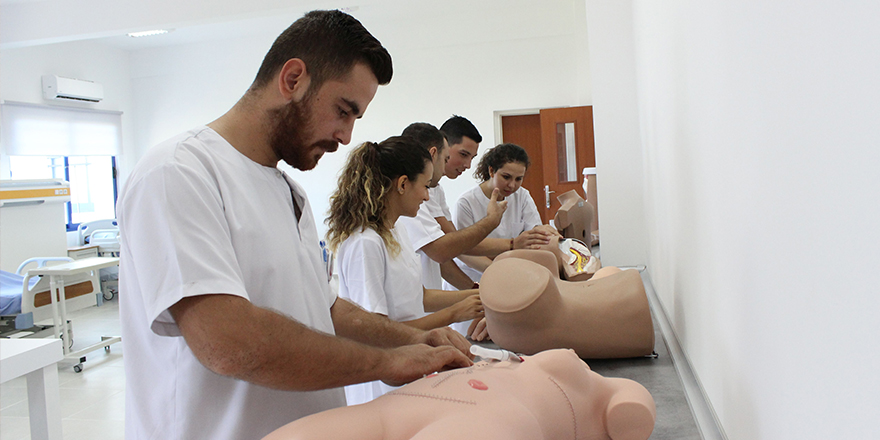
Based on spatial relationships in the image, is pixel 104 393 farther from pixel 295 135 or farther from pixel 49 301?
pixel 295 135

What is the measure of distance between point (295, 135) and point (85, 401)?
14.5 feet

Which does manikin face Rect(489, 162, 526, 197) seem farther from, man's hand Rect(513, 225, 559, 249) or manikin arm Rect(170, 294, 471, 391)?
manikin arm Rect(170, 294, 471, 391)

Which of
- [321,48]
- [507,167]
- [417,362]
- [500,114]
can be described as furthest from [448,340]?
[500,114]

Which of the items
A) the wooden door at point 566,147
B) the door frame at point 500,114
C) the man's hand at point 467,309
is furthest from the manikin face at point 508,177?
the door frame at point 500,114

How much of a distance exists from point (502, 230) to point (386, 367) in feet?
8.22

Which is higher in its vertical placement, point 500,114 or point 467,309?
point 500,114

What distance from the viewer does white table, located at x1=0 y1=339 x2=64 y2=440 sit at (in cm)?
202

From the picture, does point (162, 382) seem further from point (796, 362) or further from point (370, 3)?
point (370, 3)

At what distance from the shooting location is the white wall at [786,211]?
491mm

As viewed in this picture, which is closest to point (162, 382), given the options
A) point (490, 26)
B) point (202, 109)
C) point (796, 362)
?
point (796, 362)

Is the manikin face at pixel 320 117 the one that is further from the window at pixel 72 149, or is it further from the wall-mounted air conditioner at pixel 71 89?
the wall-mounted air conditioner at pixel 71 89

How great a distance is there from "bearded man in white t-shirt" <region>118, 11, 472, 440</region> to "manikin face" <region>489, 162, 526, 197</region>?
6.54ft

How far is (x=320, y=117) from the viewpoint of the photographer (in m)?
1.13

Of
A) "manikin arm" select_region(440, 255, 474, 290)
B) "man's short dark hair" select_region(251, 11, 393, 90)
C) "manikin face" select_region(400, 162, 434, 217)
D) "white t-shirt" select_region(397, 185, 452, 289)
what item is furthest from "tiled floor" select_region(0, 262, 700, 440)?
"manikin arm" select_region(440, 255, 474, 290)
